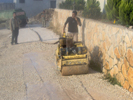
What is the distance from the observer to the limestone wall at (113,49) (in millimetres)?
4609

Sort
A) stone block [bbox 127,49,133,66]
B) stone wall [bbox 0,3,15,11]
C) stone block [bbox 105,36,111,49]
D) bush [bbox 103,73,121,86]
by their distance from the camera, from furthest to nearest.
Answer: stone wall [bbox 0,3,15,11] < stone block [bbox 105,36,111,49] < bush [bbox 103,73,121,86] < stone block [bbox 127,49,133,66]

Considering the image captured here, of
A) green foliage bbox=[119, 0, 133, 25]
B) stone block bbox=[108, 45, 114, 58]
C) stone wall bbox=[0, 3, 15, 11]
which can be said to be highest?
stone wall bbox=[0, 3, 15, 11]

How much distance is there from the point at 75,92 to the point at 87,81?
2.56 feet

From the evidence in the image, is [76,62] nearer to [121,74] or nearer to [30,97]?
[121,74]

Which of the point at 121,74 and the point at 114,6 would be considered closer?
the point at 121,74

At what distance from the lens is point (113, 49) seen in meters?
5.44

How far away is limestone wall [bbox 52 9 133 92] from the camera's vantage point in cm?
461

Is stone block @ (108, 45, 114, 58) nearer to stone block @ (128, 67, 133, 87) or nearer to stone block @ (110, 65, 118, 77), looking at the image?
stone block @ (110, 65, 118, 77)

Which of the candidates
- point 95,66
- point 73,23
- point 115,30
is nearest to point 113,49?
point 115,30

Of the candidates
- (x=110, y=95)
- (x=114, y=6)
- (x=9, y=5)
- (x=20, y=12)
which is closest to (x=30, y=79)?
(x=110, y=95)

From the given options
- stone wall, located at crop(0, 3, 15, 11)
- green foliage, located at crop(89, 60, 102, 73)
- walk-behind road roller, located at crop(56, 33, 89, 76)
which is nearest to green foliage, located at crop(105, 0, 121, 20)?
green foliage, located at crop(89, 60, 102, 73)

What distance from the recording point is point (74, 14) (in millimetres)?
7797

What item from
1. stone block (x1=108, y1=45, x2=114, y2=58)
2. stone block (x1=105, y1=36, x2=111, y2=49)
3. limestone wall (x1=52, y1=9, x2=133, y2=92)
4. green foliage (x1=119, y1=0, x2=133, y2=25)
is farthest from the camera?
green foliage (x1=119, y1=0, x2=133, y2=25)

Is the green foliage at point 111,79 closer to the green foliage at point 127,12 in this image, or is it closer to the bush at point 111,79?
the bush at point 111,79
